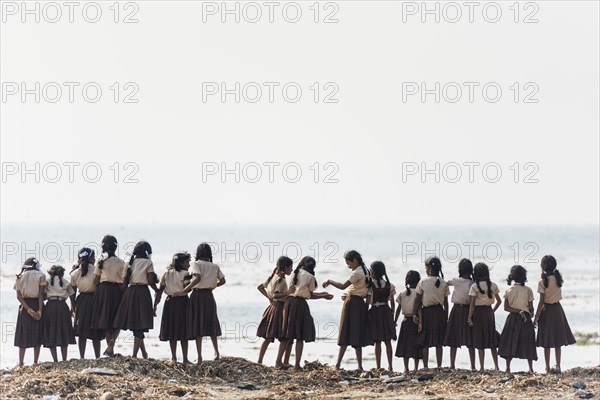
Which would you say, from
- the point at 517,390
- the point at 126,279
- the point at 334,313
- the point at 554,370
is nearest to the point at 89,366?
the point at 126,279

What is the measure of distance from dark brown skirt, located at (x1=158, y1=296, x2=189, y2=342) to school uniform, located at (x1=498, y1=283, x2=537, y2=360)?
4.54 meters

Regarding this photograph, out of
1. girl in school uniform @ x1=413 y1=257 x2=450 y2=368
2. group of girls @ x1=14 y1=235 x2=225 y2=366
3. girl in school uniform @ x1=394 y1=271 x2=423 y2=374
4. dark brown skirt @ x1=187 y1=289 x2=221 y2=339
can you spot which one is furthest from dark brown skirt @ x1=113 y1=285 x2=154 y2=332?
girl in school uniform @ x1=413 y1=257 x2=450 y2=368

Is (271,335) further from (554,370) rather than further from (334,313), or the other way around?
(334,313)

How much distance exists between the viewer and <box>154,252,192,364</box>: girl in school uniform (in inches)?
582

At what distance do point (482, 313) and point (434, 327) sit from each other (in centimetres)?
72

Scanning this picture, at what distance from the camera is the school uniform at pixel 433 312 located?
14836 mm

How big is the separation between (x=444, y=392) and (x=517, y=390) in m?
0.88

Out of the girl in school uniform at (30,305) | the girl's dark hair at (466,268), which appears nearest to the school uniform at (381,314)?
the girl's dark hair at (466,268)

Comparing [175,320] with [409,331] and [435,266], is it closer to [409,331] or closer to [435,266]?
[409,331]

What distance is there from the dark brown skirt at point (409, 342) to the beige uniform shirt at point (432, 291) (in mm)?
424

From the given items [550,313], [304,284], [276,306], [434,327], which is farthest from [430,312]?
[276,306]

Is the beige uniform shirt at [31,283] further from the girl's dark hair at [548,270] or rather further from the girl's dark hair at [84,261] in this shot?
the girl's dark hair at [548,270]

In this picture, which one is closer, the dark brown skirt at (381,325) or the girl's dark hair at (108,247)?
Answer: the girl's dark hair at (108,247)

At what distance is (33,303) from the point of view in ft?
48.9
